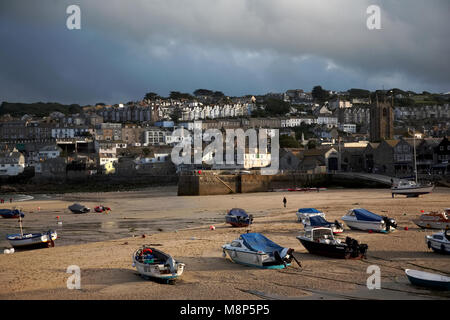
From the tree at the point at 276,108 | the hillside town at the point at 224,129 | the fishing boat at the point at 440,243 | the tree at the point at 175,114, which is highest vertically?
the tree at the point at 276,108

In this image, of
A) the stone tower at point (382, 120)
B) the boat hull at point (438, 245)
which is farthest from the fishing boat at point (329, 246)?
the stone tower at point (382, 120)

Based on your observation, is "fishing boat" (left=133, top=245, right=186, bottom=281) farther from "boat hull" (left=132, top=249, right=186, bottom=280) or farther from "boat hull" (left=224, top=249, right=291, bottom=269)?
"boat hull" (left=224, top=249, right=291, bottom=269)

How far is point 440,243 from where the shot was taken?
662 inches

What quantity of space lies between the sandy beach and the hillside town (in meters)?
31.4

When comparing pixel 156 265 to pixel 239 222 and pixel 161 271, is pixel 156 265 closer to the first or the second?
pixel 161 271

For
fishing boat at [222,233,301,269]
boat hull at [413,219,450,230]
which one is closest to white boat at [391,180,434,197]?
boat hull at [413,219,450,230]

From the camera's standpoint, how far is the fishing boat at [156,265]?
14195mm

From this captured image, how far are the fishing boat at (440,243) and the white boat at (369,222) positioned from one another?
4599 mm

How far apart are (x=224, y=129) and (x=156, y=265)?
109 m

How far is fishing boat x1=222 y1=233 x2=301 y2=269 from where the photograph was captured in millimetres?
Answer: 15547

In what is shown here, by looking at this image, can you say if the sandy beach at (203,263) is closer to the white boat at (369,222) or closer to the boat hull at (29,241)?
the white boat at (369,222)

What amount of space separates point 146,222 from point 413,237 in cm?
1592
